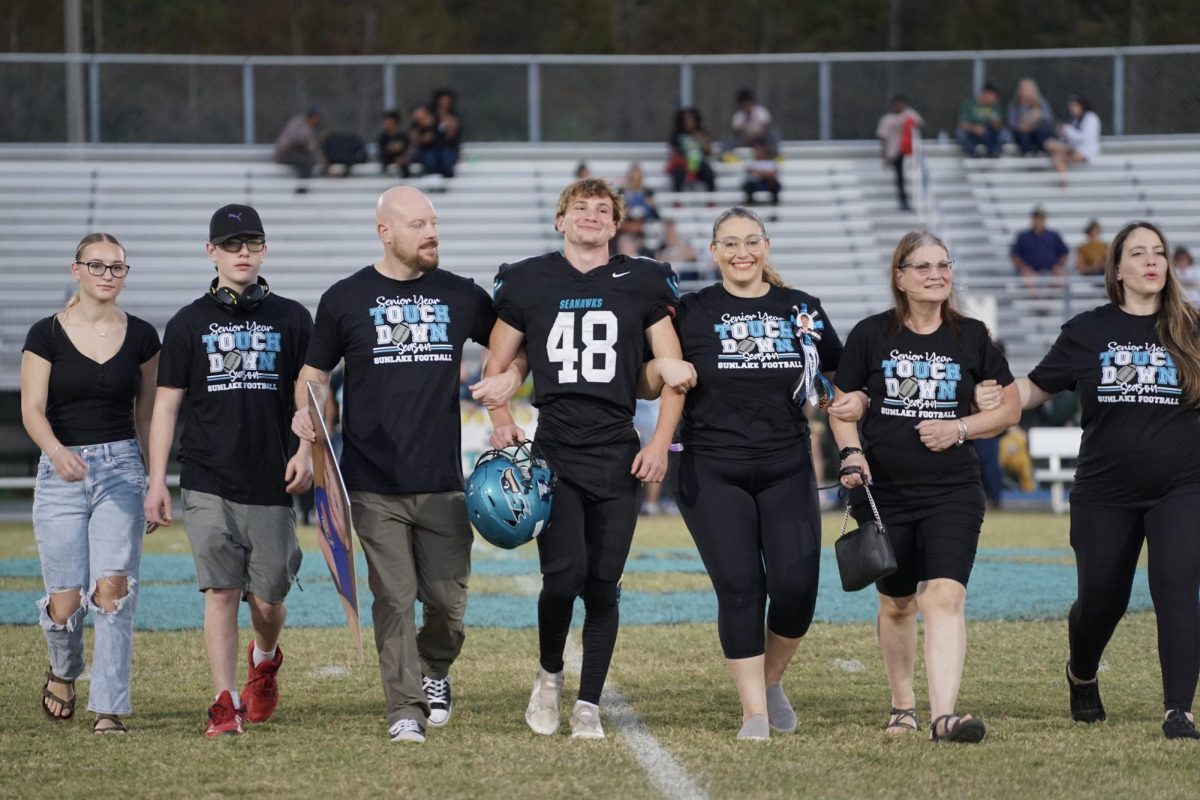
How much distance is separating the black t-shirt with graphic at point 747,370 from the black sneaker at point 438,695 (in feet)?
4.53

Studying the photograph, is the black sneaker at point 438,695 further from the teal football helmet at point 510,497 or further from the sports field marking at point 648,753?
the teal football helmet at point 510,497

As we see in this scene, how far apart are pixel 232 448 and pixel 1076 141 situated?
67.3 feet

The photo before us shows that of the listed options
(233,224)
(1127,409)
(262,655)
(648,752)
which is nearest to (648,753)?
(648,752)

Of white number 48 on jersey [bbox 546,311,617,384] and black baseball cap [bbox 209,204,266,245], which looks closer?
white number 48 on jersey [bbox 546,311,617,384]

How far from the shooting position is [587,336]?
6531 millimetres

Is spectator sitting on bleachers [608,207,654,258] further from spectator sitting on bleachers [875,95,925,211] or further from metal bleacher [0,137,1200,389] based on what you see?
spectator sitting on bleachers [875,95,925,211]

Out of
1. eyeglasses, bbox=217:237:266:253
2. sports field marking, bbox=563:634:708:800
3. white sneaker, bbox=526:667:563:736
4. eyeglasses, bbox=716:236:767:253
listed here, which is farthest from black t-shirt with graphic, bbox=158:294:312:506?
eyeglasses, bbox=716:236:767:253

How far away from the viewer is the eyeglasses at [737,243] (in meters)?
A: 6.55

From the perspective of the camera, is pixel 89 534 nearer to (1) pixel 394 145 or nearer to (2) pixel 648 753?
(2) pixel 648 753

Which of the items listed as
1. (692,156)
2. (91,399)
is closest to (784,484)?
(91,399)

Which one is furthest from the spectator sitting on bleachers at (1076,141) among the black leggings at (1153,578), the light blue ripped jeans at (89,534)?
the light blue ripped jeans at (89,534)

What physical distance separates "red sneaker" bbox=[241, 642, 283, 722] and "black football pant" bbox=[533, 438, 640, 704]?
114 centimetres

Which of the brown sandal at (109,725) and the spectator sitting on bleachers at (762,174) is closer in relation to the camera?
the brown sandal at (109,725)

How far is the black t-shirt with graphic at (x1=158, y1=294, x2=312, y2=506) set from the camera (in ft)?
21.9
